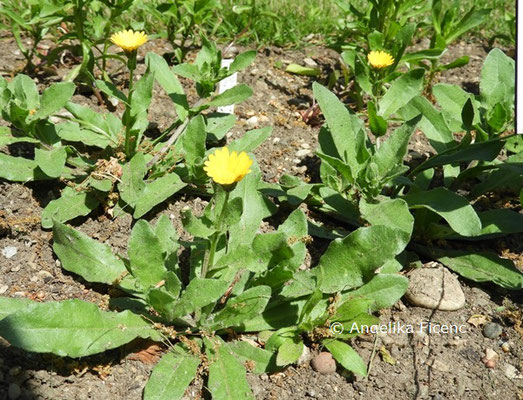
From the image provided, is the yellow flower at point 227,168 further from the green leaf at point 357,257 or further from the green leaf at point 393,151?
the green leaf at point 393,151

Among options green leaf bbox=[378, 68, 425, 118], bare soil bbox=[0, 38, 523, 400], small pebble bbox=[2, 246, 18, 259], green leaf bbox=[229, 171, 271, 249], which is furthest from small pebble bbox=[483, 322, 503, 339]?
small pebble bbox=[2, 246, 18, 259]

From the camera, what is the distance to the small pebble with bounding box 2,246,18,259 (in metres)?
2.64

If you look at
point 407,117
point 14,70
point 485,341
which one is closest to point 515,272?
point 485,341

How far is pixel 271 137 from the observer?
3.51 m

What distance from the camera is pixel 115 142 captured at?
3023mm

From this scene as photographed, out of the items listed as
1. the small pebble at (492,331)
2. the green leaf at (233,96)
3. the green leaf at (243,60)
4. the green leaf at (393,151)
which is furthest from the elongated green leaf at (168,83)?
the small pebble at (492,331)

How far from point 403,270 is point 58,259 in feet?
4.94

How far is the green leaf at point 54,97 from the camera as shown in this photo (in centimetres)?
282

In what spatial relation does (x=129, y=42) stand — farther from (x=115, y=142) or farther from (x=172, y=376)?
(x=172, y=376)

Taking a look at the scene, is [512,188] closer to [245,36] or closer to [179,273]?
[179,273]

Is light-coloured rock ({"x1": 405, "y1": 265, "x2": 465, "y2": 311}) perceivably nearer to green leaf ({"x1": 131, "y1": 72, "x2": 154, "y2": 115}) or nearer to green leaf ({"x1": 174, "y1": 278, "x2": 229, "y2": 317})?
green leaf ({"x1": 174, "y1": 278, "x2": 229, "y2": 317})

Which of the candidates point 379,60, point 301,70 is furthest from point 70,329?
point 301,70

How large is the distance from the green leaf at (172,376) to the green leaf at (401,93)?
5.20 ft

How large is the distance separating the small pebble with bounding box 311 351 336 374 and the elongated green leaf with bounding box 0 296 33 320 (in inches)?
43.4
